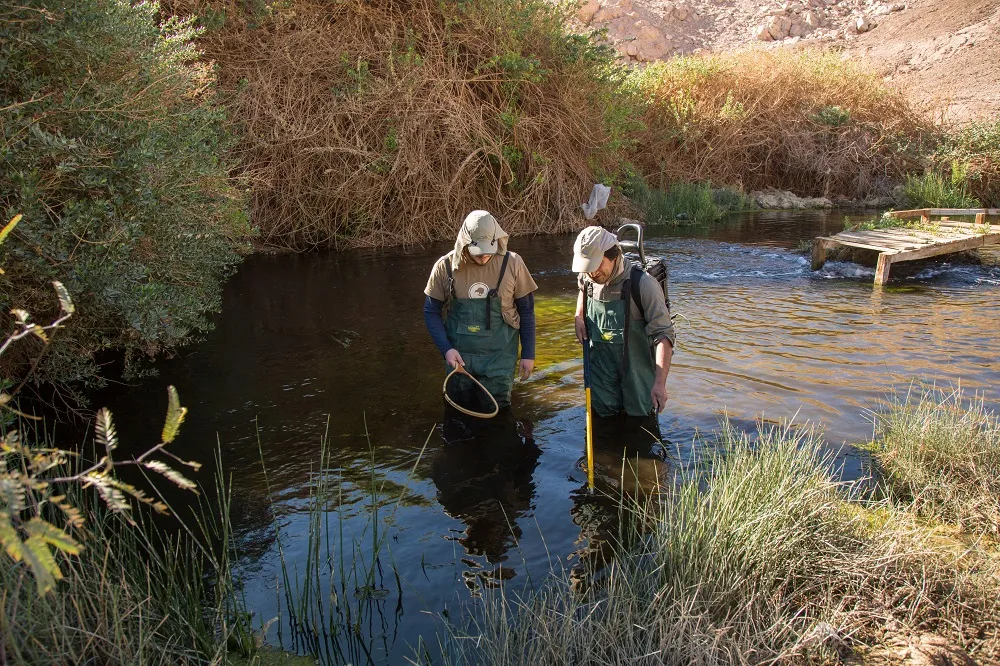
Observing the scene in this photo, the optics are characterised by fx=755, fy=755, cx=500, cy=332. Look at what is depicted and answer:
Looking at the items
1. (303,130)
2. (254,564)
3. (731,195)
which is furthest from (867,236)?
(254,564)

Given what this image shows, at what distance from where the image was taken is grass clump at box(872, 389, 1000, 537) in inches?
161

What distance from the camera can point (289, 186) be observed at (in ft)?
47.2

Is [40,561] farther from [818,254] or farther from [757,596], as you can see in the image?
[818,254]

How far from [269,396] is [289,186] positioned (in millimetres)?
8469

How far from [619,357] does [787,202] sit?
1865cm

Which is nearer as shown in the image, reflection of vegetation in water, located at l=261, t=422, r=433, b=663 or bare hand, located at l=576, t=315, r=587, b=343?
reflection of vegetation in water, located at l=261, t=422, r=433, b=663

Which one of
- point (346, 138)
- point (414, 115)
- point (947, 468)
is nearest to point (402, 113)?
point (414, 115)

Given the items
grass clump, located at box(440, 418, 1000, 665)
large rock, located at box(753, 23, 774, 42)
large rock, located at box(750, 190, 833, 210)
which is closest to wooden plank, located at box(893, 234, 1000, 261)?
grass clump, located at box(440, 418, 1000, 665)

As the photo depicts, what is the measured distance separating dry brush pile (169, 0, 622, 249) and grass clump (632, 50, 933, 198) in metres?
5.00

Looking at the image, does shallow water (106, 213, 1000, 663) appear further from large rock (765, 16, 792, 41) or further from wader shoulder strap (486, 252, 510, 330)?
large rock (765, 16, 792, 41)

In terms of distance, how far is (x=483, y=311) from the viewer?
5348 mm

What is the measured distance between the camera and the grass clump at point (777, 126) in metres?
21.6

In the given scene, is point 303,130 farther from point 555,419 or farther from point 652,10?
point 652,10

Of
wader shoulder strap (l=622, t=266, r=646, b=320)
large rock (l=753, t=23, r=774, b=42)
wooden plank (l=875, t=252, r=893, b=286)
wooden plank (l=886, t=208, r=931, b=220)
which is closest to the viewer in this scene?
wader shoulder strap (l=622, t=266, r=646, b=320)
